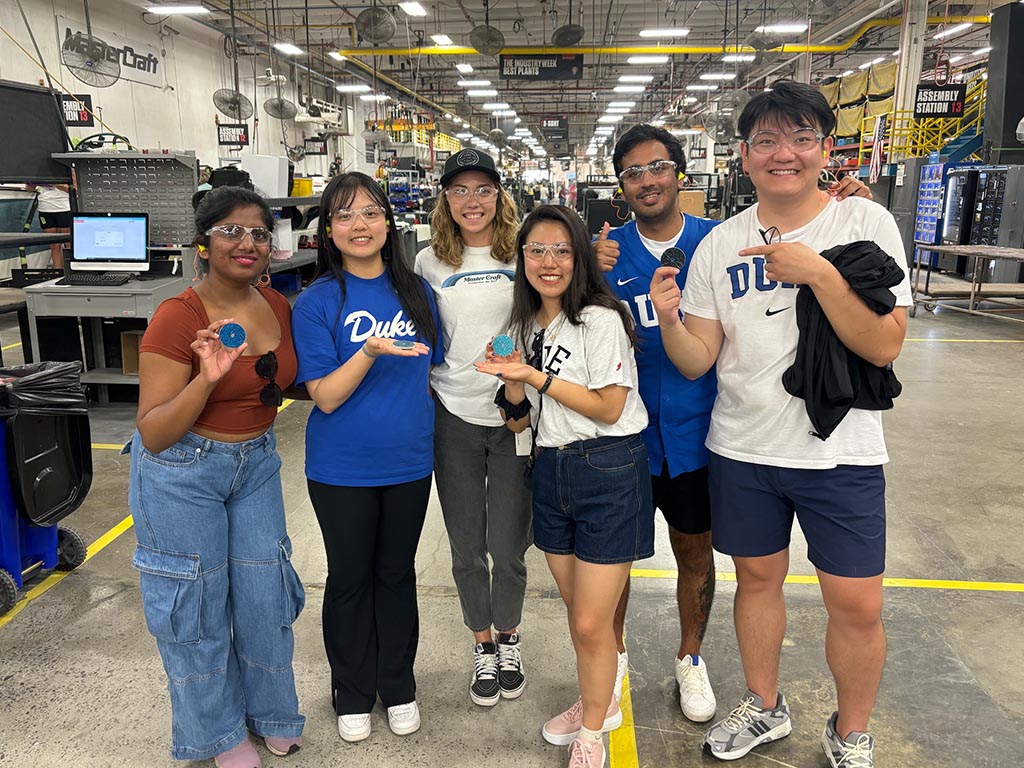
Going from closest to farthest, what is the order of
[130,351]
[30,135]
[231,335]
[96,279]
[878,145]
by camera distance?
[231,335]
[96,279]
[30,135]
[130,351]
[878,145]

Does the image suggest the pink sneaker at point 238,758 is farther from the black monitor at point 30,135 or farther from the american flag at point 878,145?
the american flag at point 878,145

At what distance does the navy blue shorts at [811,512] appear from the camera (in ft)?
6.18

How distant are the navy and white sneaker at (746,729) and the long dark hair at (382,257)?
1.43 metres

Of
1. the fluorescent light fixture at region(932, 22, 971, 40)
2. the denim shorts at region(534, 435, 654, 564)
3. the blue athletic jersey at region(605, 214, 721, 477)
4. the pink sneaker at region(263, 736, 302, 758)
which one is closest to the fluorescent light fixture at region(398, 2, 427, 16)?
the blue athletic jersey at region(605, 214, 721, 477)

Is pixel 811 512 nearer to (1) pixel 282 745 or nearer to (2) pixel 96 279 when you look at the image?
(1) pixel 282 745

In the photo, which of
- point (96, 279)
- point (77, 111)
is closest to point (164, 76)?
point (77, 111)

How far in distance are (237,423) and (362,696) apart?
0.97m

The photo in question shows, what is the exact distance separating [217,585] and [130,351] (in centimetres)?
458

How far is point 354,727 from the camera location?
2279 millimetres

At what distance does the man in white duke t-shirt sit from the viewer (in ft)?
5.93

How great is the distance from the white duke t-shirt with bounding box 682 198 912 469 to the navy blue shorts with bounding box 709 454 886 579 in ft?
0.14

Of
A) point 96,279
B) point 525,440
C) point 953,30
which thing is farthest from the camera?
point 953,30

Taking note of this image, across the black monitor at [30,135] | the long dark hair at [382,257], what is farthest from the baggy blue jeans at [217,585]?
the black monitor at [30,135]

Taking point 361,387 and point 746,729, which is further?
point 746,729
